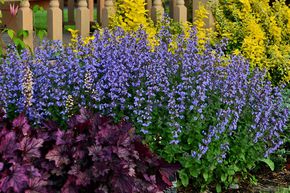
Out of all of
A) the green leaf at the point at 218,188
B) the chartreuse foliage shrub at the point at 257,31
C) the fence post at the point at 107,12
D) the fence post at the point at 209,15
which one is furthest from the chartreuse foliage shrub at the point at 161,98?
the fence post at the point at 209,15

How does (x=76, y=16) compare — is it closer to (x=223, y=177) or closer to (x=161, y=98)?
(x=161, y=98)

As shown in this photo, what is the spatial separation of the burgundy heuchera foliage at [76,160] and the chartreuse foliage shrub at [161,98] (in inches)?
27.0

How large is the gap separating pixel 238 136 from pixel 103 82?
42.7 inches

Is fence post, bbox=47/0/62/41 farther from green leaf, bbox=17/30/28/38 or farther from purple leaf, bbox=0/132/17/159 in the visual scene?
purple leaf, bbox=0/132/17/159

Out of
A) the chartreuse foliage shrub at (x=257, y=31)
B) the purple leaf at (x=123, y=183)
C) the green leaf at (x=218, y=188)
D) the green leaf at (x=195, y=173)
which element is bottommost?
the green leaf at (x=218, y=188)

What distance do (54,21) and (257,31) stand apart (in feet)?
7.07

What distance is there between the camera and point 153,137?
15.2 ft

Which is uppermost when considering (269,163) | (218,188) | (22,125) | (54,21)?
(54,21)

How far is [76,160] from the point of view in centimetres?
352

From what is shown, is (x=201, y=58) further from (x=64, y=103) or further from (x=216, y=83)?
(x=64, y=103)

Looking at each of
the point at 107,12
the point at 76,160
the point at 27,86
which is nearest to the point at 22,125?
the point at 76,160

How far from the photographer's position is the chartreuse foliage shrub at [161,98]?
4.54 meters

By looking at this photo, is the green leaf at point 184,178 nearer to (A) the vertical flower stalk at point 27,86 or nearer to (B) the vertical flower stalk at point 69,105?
(B) the vertical flower stalk at point 69,105

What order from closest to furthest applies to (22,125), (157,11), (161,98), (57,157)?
1. (57,157)
2. (22,125)
3. (161,98)
4. (157,11)
